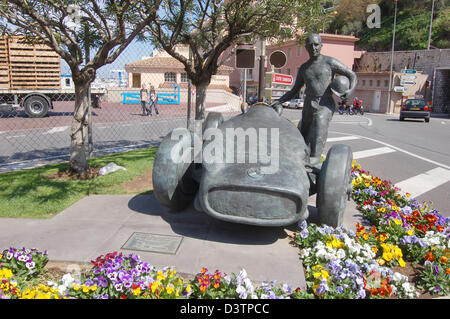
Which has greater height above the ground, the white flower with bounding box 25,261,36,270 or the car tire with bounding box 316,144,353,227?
the car tire with bounding box 316,144,353,227

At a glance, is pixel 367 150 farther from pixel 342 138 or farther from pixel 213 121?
pixel 213 121

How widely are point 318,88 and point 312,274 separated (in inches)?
109

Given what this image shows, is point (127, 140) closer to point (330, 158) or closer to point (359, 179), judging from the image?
point (359, 179)

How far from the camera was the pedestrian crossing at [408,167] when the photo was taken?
20.9 feet

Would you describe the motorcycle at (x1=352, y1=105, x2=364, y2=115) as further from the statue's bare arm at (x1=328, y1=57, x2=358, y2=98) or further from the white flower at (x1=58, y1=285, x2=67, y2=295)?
the white flower at (x1=58, y1=285, x2=67, y2=295)

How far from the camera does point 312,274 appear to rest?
9.50ft

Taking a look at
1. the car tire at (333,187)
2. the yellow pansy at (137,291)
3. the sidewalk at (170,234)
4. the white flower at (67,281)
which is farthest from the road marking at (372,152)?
the white flower at (67,281)

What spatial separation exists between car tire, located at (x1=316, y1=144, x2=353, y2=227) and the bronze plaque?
1449mm

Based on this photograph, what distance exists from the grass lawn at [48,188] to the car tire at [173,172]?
141cm

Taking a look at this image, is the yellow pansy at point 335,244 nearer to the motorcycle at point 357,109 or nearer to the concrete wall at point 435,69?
the motorcycle at point 357,109

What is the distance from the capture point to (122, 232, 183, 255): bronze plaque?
334 centimetres

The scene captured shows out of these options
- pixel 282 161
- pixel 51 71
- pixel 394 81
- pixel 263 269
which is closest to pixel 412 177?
pixel 282 161

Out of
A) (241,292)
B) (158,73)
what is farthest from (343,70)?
(158,73)

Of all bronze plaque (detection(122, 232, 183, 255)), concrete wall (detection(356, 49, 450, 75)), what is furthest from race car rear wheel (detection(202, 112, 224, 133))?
concrete wall (detection(356, 49, 450, 75))
